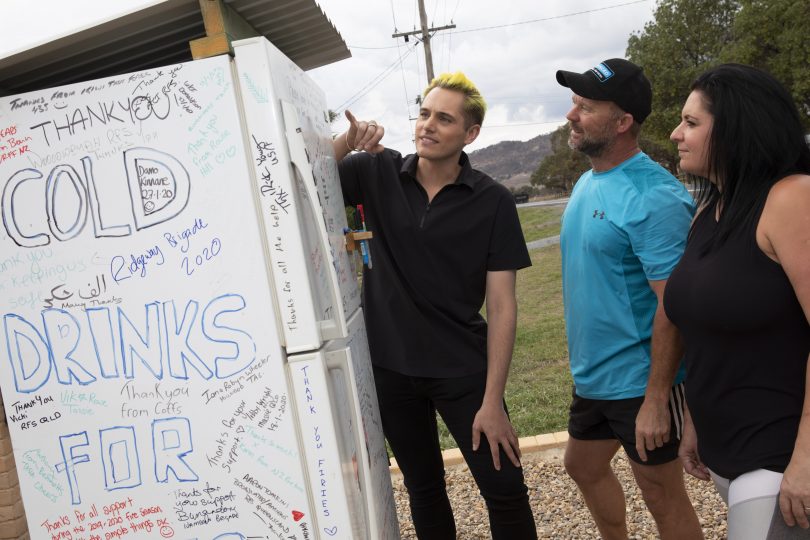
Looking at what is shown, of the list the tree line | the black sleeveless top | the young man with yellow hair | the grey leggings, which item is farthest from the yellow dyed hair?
the tree line

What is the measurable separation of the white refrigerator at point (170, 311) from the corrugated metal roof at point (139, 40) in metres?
0.21

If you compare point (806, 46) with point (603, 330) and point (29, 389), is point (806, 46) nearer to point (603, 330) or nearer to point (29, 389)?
point (603, 330)

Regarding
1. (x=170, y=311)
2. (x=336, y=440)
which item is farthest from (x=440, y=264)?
(x=170, y=311)

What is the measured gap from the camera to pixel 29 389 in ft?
7.10

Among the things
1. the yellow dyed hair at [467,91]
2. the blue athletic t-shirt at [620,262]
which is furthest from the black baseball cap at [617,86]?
the yellow dyed hair at [467,91]

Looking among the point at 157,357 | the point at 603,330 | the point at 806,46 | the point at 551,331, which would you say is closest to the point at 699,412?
the point at 603,330

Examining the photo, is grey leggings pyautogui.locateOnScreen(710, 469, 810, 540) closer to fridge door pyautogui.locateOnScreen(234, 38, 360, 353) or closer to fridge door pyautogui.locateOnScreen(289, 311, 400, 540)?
fridge door pyautogui.locateOnScreen(289, 311, 400, 540)

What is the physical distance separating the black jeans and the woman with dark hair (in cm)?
99

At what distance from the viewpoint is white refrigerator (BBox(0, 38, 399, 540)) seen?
2066 millimetres

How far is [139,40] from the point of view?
236cm

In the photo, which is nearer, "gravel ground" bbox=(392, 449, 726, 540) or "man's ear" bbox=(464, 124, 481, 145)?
"man's ear" bbox=(464, 124, 481, 145)

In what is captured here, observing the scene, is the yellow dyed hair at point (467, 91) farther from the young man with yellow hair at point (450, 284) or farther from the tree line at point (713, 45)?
the tree line at point (713, 45)

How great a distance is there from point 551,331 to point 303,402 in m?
7.21

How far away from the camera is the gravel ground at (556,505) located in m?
3.96
